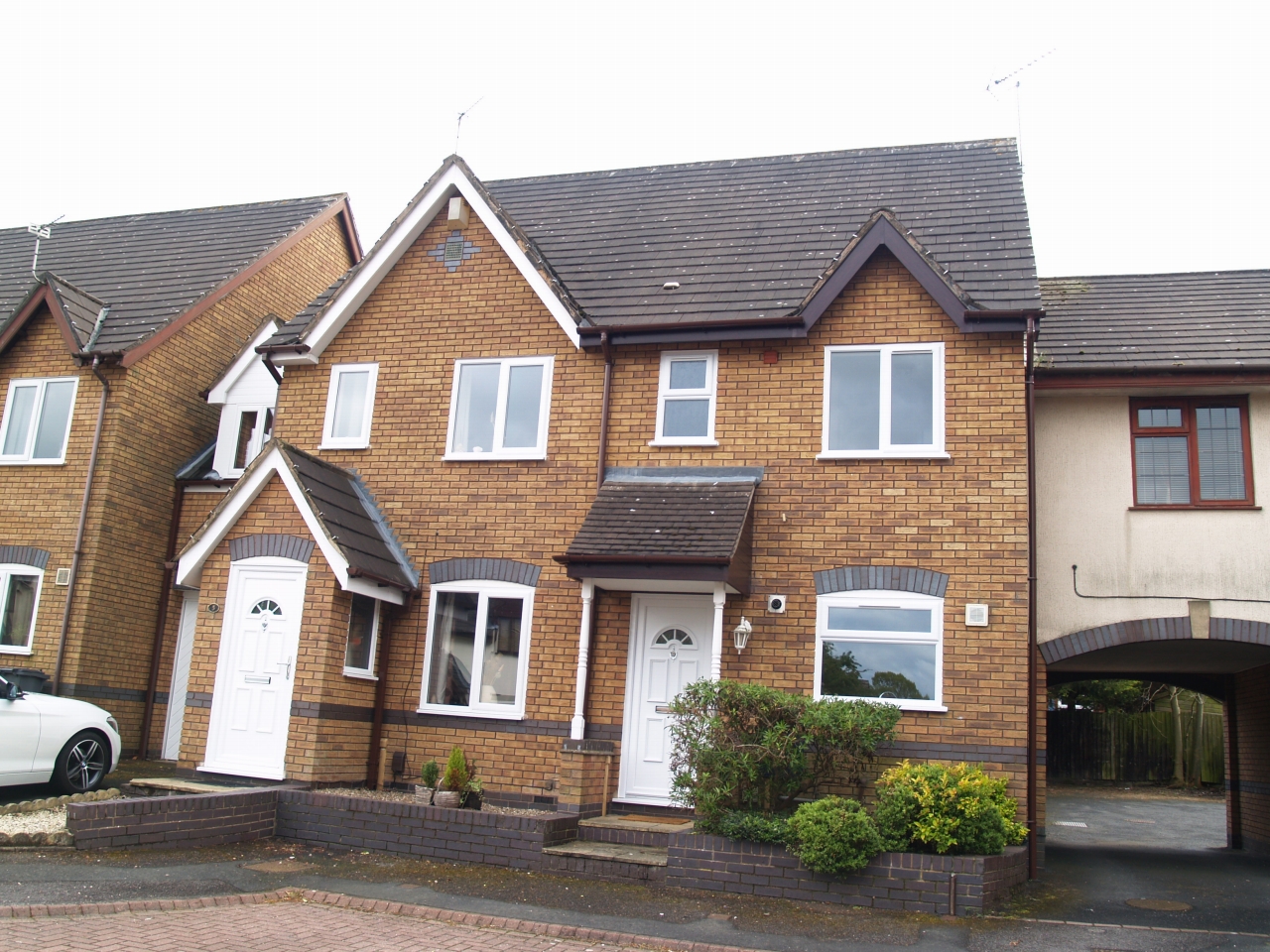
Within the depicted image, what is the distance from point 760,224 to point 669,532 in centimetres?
562

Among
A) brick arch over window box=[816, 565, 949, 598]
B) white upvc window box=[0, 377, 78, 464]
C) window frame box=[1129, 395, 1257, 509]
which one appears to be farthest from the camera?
white upvc window box=[0, 377, 78, 464]

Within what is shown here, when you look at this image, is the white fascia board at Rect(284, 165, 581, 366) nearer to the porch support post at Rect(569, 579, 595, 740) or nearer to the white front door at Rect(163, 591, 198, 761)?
the porch support post at Rect(569, 579, 595, 740)

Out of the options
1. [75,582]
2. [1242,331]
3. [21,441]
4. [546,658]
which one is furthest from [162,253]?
[1242,331]

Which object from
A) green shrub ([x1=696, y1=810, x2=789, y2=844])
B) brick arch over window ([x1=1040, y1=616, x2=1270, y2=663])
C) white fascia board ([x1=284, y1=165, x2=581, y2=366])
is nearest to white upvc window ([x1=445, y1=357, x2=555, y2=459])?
white fascia board ([x1=284, y1=165, x2=581, y2=366])

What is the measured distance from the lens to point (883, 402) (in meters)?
13.2

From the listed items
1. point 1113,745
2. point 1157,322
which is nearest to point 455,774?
point 1157,322

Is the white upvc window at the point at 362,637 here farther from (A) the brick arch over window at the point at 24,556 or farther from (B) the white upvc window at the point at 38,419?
(B) the white upvc window at the point at 38,419

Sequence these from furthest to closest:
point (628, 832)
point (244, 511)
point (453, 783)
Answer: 1. point (244, 511)
2. point (453, 783)
3. point (628, 832)

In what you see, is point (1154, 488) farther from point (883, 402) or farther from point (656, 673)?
point (656, 673)

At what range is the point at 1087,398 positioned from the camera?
14.1m

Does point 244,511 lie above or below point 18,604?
above

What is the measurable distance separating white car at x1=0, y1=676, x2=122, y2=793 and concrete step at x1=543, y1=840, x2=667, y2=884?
5877mm

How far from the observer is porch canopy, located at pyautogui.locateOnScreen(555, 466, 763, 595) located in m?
12.1

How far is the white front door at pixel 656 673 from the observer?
43.0 ft
